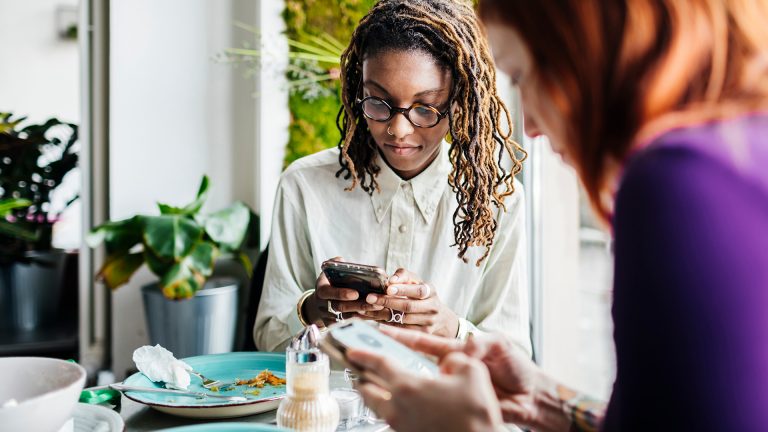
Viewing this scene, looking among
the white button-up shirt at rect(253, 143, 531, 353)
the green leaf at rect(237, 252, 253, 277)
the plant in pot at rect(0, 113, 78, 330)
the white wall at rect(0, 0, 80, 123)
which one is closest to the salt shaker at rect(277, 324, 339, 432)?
the white button-up shirt at rect(253, 143, 531, 353)

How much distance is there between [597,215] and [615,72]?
0.17m

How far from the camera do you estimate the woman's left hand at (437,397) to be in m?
0.69

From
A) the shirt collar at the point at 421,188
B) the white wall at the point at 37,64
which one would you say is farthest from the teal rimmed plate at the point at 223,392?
the white wall at the point at 37,64

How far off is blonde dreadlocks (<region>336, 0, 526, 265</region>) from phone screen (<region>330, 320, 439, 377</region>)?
76cm

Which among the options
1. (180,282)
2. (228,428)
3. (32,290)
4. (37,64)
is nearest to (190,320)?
(180,282)

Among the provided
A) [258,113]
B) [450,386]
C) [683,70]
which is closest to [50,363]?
[450,386]

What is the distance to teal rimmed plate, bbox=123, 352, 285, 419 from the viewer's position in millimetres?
989

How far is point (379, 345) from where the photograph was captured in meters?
0.79

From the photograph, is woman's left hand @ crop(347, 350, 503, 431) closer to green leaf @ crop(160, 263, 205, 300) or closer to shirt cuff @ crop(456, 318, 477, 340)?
shirt cuff @ crop(456, 318, 477, 340)

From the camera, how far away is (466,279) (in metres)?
1.62

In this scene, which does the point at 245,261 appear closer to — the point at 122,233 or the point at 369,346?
the point at 122,233

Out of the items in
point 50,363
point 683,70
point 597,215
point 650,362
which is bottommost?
point 50,363

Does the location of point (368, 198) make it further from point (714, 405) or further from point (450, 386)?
point (714, 405)

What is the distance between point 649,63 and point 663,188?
0.14 meters
